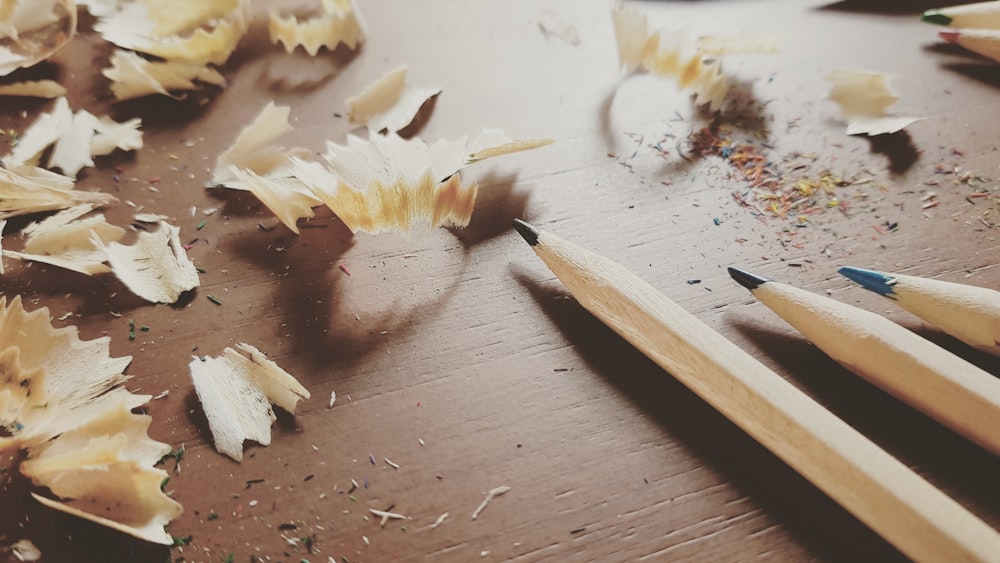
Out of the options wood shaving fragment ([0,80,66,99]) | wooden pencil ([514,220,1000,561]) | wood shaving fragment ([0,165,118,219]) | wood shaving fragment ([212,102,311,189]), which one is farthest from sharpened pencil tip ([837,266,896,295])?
wood shaving fragment ([0,80,66,99])

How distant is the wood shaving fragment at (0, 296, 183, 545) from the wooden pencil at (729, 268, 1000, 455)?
41 centimetres

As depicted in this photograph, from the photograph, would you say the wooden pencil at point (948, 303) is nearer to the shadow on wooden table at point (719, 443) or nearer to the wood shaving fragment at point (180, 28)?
the shadow on wooden table at point (719, 443)

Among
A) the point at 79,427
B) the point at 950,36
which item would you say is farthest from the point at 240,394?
the point at 950,36

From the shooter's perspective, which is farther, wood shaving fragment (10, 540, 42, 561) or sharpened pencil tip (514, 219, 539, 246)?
sharpened pencil tip (514, 219, 539, 246)

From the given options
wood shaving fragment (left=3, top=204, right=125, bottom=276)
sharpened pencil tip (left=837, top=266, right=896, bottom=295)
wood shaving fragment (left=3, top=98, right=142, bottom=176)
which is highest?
wood shaving fragment (left=3, top=98, right=142, bottom=176)

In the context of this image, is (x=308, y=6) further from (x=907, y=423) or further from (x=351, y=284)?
(x=907, y=423)

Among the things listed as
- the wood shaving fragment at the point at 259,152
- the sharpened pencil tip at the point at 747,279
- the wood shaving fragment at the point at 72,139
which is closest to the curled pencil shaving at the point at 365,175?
the wood shaving fragment at the point at 259,152

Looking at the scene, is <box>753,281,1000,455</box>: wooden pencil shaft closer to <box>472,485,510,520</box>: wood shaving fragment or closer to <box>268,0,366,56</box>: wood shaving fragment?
<box>472,485,510,520</box>: wood shaving fragment

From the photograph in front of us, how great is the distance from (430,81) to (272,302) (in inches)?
11.4

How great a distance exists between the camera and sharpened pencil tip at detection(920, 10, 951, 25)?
2.38 ft

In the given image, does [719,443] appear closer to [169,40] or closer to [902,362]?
[902,362]

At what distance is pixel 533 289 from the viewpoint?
1.75 ft

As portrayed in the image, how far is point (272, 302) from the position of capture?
0.53 meters

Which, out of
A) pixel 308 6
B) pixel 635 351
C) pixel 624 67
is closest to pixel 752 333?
pixel 635 351
